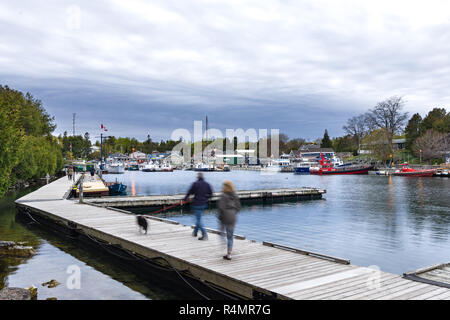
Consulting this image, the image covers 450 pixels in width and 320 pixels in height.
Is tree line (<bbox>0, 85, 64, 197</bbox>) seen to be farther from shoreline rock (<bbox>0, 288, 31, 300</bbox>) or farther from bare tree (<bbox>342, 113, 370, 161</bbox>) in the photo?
bare tree (<bbox>342, 113, 370, 161</bbox>)

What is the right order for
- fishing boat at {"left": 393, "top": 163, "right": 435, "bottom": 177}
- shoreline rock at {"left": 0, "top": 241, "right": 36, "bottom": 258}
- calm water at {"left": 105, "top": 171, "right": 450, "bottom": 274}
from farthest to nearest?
fishing boat at {"left": 393, "top": 163, "right": 435, "bottom": 177}, calm water at {"left": 105, "top": 171, "right": 450, "bottom": 274}, shoreline rock at {"left": 0, "top": 241, "right": 36, "bottom": 258}

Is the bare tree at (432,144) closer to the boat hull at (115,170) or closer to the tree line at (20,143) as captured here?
the boat hull at (115,170)

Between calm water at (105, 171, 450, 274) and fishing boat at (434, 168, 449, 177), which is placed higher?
fishing boat at (434, 168, 449, 177)

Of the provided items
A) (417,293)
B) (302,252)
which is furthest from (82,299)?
(417,293)

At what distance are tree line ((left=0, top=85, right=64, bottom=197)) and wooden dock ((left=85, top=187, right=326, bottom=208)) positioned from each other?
6203 mm

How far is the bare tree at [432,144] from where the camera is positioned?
9444 centimetres

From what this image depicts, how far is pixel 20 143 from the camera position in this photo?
1021 inches

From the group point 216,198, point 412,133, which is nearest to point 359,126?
point 412,133

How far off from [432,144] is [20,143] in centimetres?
9547

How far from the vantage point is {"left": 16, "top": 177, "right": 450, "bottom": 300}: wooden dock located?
822 cm

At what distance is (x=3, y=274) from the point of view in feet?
42.9

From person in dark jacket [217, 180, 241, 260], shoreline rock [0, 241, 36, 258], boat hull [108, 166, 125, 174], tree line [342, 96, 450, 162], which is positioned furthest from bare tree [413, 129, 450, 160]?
shoreline rock [0, 241, 36, 258]

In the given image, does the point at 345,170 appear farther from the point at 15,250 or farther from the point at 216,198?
the point at 15,250

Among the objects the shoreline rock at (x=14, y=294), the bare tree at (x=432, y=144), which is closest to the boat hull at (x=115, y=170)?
the bare tree at (x=432, y=144)
